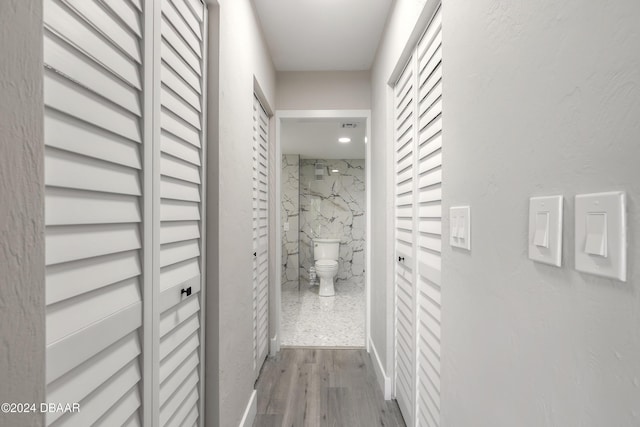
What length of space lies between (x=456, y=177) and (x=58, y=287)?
1.01 m

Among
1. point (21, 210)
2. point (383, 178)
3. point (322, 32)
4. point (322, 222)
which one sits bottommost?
point (322, 222)

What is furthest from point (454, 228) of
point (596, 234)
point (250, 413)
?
point (250, 413)

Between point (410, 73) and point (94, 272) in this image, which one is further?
point (410, 73)

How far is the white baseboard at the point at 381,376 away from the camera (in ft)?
6.99

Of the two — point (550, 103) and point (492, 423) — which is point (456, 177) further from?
point (492, 423)

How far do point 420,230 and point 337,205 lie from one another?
4318 mm

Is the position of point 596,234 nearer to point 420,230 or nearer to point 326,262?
point 420,230

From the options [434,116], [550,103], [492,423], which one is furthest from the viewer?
[434,116]

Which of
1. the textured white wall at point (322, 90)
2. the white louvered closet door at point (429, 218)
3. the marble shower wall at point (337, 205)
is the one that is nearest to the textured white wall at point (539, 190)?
the white louvered closet door at point (429, 218)

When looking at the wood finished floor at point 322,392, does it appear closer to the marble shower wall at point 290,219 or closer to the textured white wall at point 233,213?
the textured white wall at point 233,213

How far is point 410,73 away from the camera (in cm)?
176

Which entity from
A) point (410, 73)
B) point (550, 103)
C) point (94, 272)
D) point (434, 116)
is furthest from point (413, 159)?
point (94, 272)

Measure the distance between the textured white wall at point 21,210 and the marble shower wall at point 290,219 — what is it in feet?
16.9

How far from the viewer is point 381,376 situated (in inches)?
88.8
